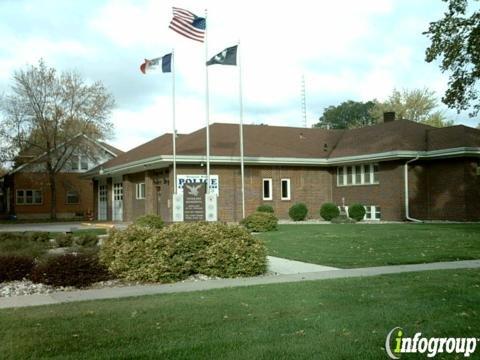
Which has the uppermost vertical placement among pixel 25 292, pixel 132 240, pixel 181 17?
pixel 181 17

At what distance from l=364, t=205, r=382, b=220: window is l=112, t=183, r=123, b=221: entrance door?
55.7 feet

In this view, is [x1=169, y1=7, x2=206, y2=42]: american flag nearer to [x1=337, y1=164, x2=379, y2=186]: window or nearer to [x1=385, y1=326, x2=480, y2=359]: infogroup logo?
[x1=337, y1=164, x2=379, y2=186]: window

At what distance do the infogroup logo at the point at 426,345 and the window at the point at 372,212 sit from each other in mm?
27347

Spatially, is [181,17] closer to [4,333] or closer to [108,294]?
[108,294]

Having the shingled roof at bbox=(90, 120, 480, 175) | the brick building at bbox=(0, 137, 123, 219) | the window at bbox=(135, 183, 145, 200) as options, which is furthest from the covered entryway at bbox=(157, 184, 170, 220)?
the brick building at bbox=(0, 137, 123, 219)

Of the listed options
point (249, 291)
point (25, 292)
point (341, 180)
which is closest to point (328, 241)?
point (249, 291)

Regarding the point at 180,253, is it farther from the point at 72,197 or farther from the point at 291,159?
the point at 72,197

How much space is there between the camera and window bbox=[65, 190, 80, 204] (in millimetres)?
58438

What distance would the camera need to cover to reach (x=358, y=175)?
1389 inches

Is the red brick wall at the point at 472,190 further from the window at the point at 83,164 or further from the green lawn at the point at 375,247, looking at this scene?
the window at the point at 83,164

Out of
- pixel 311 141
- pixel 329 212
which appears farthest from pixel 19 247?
pixel 311 141

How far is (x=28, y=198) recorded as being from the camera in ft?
189

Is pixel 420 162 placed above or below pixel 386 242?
above

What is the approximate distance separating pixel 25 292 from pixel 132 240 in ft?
A: 8.50
